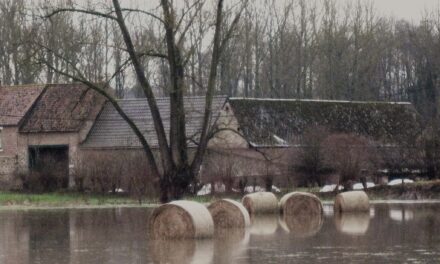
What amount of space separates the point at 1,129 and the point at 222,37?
62.1ft

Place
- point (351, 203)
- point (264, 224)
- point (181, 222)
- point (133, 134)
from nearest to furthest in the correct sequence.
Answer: point (181, 222)
point (264, 224)
point (351, 203)
point (133, 134)

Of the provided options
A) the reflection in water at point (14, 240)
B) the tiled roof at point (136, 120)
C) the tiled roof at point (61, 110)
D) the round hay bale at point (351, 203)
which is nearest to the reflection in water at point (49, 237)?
the reflection in water at point (14, 240)

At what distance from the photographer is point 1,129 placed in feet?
202

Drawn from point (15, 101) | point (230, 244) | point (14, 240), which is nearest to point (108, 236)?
point (14, 240)

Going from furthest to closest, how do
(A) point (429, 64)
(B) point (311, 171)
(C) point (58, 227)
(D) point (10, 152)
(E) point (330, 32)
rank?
(A) point (429, 64) → (E) point (330, 32) → (D) point (10, 152) → (B) point (311, 171) → (C) point (58, 227)

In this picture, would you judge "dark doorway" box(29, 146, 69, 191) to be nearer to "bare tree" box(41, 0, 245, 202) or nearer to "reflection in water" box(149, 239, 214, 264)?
"bare tree" box(41, 0, 245, 202)

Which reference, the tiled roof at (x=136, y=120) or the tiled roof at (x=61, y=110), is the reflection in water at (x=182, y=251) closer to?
the tiled roof at (x=136, y=120)

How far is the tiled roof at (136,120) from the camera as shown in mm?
60281

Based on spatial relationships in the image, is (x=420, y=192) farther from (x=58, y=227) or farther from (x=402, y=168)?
(x=58, y=227)

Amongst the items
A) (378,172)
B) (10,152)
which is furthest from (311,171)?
(10,152)

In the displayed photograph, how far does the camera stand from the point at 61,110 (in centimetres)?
6247

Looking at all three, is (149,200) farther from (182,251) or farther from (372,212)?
(182,251)

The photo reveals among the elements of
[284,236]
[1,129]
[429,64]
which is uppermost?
[429,64]

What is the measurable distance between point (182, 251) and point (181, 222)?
2.78 metres
